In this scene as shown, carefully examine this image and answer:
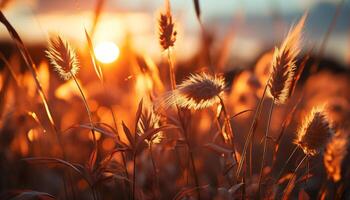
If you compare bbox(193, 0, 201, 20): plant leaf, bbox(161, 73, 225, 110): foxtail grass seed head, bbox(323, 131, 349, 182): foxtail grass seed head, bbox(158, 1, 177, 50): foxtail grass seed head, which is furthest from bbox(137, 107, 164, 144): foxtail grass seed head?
bbox(323, 131, 349, 182): foxtail grass seed head

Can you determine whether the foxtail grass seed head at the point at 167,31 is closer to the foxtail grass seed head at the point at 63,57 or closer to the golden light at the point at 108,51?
the foxtail grass seed head at the point at 63,57

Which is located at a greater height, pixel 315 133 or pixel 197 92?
pixel 197 92

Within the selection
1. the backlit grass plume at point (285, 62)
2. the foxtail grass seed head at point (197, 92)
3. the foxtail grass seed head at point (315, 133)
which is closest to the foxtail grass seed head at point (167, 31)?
the foxtail grass seed head at point (197, 92)

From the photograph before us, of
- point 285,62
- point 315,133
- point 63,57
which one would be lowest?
point 315,133

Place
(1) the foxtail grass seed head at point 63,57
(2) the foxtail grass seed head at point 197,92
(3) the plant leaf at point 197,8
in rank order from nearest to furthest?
(2) the foxtail grass seed head at point 197,92
(1) the foxtail grass seed head at point 63,57
(3) the plant leaf at point 197,8

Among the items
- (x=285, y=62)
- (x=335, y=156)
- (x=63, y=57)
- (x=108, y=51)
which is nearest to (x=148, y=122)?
(x=63, y=57)

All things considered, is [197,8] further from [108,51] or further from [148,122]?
[108,51]

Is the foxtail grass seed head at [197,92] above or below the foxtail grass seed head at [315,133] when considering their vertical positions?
above

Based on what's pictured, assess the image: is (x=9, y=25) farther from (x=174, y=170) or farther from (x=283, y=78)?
(x=174, y=170)
